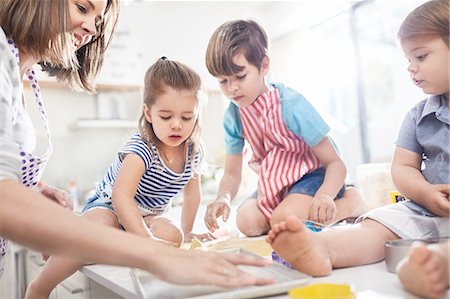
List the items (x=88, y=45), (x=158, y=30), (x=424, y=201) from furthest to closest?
(x=158, y=30)
(x=88, y=45)
(x=424, y=201)

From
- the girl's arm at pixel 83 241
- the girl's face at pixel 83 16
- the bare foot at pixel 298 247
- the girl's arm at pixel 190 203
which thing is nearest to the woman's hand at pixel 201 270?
the girl's arm at pixel 83 241

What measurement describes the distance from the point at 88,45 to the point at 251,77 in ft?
1.42

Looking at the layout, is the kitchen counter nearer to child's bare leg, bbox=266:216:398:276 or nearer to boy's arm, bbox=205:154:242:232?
child's bare leg, bbox=266:216:398:276

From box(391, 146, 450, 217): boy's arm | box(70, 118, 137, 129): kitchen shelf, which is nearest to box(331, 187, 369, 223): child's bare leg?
box(391, 146, 450, 217): boy's arm

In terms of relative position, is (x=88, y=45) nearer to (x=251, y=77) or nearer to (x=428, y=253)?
(x=251, y=77)

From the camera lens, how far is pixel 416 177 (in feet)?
2.91

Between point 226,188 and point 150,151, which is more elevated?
point 150,151

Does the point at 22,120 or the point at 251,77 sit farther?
the point at 251,77

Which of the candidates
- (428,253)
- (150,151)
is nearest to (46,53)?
(150,151)

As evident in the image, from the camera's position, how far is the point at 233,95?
1.22 meters

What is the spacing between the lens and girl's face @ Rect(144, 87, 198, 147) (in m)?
1.12

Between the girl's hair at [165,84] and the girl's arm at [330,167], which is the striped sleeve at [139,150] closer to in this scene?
the girl's hair at [165,84]

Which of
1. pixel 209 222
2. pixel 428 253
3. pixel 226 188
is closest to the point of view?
pixel 428 253

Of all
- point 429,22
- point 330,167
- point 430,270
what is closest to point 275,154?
point 330,167
